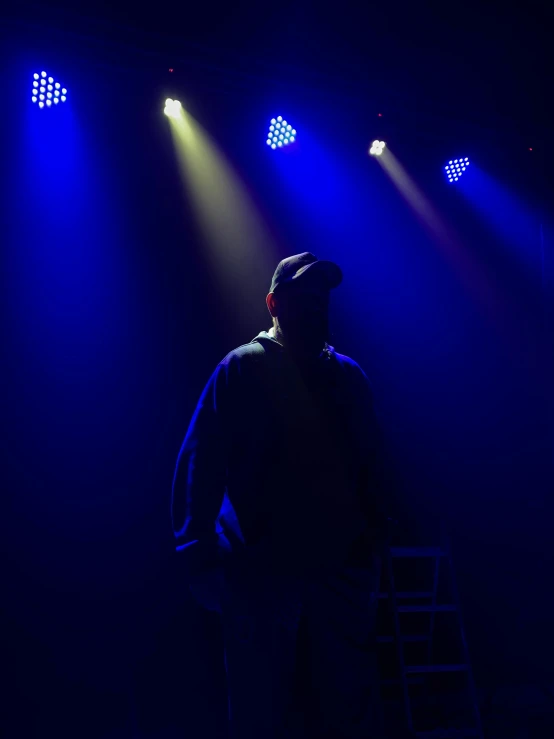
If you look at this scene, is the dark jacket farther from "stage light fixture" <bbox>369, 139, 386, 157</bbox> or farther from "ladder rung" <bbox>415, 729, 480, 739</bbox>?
"stage light fixture" <bbox>369, 139, 386, 157</bbox>

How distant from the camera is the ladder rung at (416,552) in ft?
10.2

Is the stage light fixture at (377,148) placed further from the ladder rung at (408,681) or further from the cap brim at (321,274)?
the ladder rung at (408,681)

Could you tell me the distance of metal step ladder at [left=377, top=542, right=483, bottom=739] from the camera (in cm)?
271

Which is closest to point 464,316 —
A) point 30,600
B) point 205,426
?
point 205,426

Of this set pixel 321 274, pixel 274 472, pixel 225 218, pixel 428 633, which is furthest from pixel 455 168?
pixel 428 633

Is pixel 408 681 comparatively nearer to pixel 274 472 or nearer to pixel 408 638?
pixel 408 638

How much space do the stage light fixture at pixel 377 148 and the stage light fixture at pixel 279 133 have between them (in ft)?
1.96

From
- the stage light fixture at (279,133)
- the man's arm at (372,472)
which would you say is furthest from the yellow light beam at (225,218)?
the man's arm at (372,472)

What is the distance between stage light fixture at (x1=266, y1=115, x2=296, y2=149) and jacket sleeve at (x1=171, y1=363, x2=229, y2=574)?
1968mm

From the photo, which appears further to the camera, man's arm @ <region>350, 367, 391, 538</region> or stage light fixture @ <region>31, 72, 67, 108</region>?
stage light fixture @ <region>31, 72, 67, 108</region>

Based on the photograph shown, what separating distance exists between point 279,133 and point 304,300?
181 cm

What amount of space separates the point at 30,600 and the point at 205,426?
1.63m

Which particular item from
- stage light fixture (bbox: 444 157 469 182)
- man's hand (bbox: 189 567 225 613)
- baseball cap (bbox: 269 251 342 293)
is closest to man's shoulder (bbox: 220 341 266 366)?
baseball cap (bbox: 269 251 342 293)

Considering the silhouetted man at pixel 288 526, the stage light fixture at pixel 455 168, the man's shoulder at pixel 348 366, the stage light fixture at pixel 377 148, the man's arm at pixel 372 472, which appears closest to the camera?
the silhouetted man at pixel 288 526
